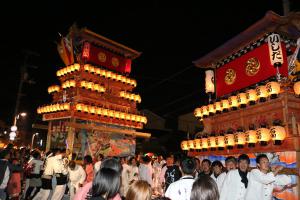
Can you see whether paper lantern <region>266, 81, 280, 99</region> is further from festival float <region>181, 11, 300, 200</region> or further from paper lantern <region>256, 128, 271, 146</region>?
paper lantern <region>256, 128, 271, 146</region>

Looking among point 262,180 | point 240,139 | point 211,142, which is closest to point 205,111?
point 211,142

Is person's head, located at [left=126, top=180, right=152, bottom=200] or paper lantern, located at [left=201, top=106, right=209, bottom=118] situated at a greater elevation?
paper lantern, located at [left=201, top=106, right=209, bottom=118]

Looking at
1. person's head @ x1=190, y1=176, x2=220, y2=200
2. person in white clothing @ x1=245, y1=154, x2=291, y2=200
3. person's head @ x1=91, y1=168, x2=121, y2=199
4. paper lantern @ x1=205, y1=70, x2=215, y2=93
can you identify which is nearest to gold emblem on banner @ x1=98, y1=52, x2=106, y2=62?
paper lantern @ x1=205, y1=70, x2=215, y2=93

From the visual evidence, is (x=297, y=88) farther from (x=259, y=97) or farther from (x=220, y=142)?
(x=220, y=142)

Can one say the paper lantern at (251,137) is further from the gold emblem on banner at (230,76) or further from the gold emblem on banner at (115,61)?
the gold emblem on banner at (115,61)

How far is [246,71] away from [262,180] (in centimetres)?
1087

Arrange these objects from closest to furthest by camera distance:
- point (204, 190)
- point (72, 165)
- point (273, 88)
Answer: point (204, 190)
point (72, 165)
point (273, 88)

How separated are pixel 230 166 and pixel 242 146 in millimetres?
6240

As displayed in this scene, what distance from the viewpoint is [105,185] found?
122 inches

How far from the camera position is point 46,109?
67.2 feet

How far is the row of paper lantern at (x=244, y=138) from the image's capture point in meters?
10.4

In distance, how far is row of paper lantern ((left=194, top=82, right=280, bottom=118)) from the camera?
37.0 feet

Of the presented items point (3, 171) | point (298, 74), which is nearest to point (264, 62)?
point (298, 74)

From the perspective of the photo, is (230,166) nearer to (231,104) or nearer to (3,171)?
(3,171)
